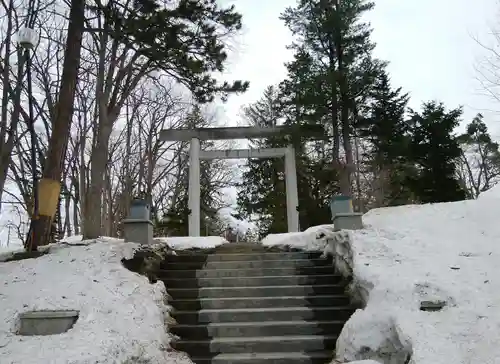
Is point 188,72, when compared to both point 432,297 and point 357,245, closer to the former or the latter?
point 357,245

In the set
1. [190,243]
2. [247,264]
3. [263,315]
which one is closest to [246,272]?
[247,264]

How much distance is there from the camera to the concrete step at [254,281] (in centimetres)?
620

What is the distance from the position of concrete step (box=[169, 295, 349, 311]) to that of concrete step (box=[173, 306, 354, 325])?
21 centimetres

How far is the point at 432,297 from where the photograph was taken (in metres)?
4.53

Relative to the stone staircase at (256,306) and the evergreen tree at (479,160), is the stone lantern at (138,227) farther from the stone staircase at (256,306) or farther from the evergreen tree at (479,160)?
the evergreen tree at (479,160)

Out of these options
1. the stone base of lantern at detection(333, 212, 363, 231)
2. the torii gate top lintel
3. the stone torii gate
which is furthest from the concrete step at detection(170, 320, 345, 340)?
the torii gate top lintel

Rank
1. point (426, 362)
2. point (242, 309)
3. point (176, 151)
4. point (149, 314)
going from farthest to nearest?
point (176, 151)
point (242, 309)
point (149, 314)
point (426, 362)

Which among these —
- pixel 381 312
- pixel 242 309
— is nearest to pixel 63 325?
pixel 242 309

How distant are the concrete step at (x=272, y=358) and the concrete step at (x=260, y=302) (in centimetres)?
100

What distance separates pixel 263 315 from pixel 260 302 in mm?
321

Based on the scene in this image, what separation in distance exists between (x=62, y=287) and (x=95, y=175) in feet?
14.6

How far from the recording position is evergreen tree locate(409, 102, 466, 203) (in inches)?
474

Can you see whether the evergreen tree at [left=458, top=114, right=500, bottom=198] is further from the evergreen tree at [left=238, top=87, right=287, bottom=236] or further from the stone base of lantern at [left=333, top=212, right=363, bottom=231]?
the stone base of lantern at [left=333, top=212, right=363, bottom=231]

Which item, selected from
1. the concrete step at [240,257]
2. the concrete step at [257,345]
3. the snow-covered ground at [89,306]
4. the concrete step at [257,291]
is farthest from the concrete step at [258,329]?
the concrete step at [240,257]
